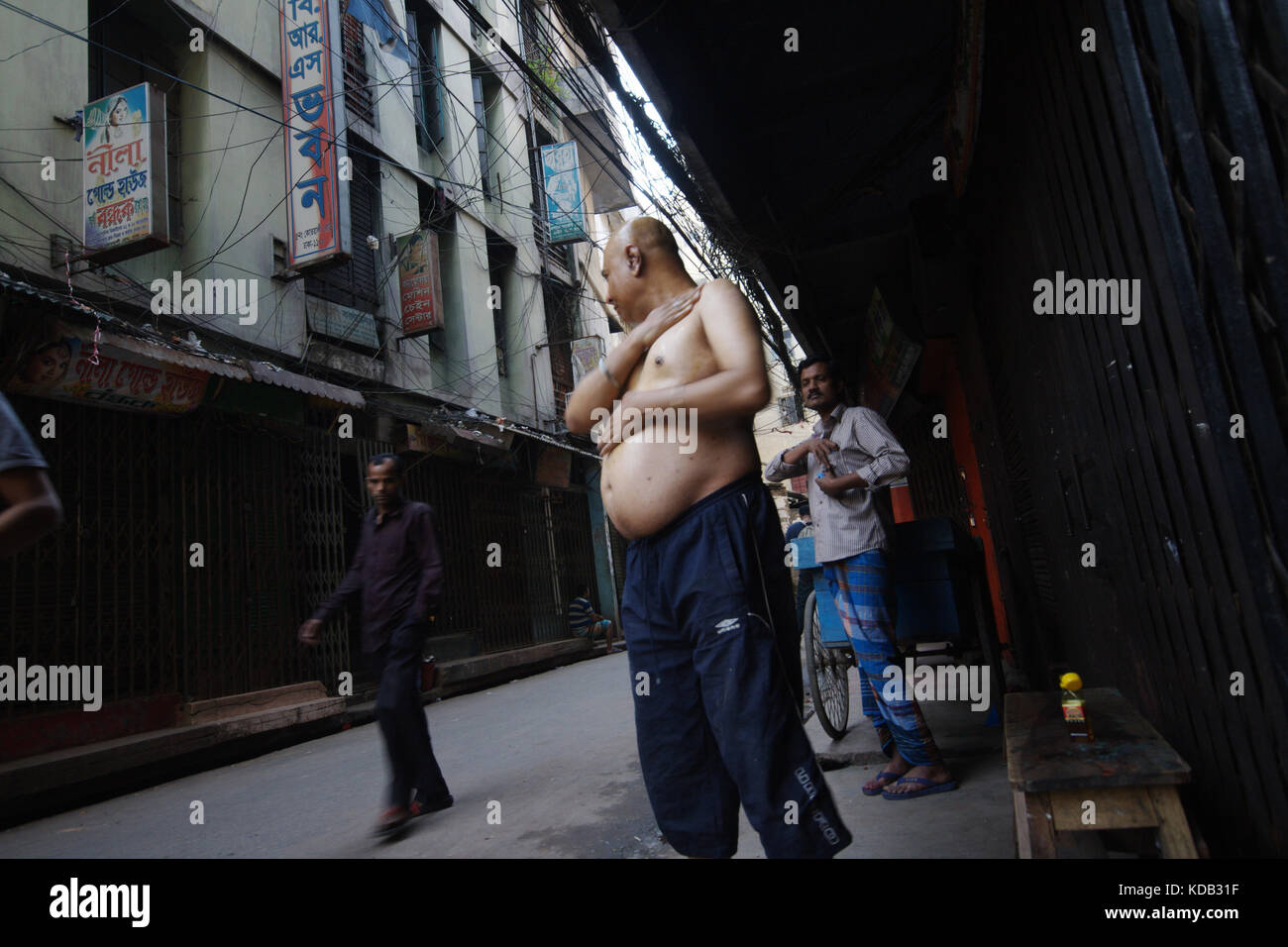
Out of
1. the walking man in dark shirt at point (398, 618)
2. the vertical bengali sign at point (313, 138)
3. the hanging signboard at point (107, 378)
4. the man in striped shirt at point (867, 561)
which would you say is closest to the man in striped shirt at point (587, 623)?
the vertical bengali sign at point (313, 138)

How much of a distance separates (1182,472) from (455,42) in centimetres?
1443

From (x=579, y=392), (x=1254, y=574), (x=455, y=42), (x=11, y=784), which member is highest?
(x=455, y=42)

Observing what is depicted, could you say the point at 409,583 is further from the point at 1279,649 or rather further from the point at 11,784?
the point at 1279,649

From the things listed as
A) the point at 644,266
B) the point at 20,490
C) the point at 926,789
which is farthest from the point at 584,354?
the point at 20,490

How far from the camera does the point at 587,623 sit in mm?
13836

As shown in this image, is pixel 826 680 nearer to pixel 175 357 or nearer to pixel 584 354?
pixel 175 357

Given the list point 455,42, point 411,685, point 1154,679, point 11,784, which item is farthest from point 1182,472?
point 455,42

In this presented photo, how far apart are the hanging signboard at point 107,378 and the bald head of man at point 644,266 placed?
5.44 meters

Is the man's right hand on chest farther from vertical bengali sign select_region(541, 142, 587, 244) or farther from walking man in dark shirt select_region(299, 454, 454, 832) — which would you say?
vertical bengali sign select_region(541, 142, 587, 244)

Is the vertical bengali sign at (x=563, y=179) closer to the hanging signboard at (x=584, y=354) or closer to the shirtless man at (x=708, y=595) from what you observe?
the hanging signboard at (x=584, y=354)

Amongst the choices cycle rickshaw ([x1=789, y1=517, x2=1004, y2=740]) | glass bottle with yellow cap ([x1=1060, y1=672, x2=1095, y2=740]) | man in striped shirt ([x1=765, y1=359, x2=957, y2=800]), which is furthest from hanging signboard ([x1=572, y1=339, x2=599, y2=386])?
glass bottle with yellow cap ([x1=1060, y1=672, x2=1095, y2=740])

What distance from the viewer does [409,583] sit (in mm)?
4016

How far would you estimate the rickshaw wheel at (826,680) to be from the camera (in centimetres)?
398
